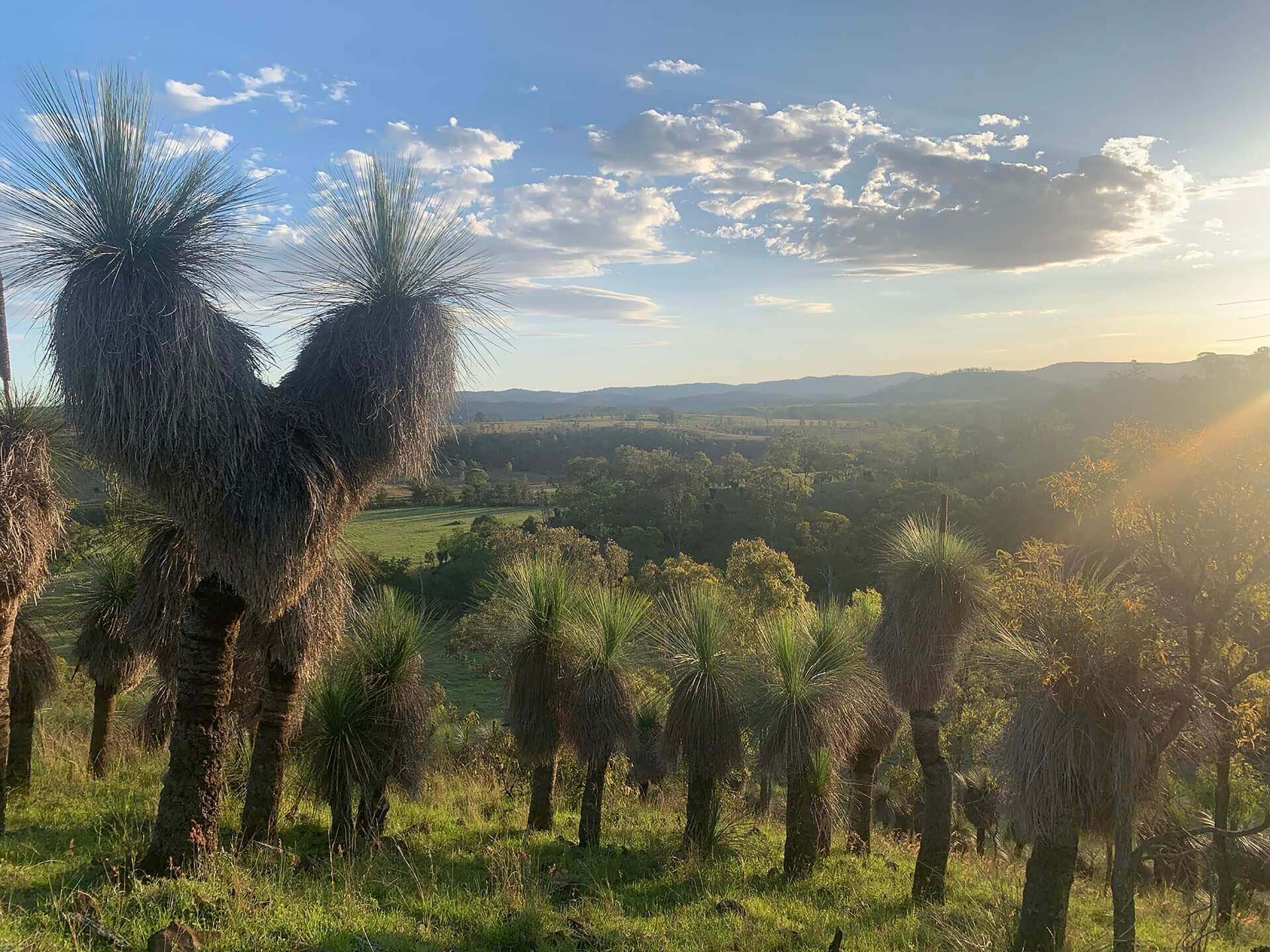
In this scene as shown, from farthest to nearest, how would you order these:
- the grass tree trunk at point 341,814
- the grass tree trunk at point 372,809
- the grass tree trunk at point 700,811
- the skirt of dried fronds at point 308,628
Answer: the grass tree trunk at point 700,811 → the grass tree trunk at point 372,809 → the grass tree trunk at point 341,814 → the skirt of dried fronds at point 308,628

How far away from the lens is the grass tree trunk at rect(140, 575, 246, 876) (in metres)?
6.31

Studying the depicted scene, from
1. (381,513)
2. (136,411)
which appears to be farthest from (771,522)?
(136,411)

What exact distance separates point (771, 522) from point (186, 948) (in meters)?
47.9

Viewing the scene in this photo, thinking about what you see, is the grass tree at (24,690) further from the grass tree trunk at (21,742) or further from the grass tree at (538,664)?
the grass tree at (538,664)

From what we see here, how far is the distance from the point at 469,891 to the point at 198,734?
9.92 ft

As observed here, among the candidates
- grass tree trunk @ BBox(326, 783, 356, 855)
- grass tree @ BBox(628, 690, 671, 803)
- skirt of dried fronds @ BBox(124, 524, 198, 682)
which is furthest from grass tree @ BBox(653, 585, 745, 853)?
skirt of dried fronds @ BBox(124, 524, 198, 682)

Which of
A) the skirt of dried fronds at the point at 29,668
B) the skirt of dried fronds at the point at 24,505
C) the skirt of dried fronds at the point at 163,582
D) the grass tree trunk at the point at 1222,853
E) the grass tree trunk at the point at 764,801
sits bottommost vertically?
the grass tree trunk at the point at 764,801

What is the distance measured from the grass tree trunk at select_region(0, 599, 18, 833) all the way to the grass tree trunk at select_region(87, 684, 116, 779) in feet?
12.1

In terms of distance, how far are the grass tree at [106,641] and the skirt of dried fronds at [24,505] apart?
342 centimetres

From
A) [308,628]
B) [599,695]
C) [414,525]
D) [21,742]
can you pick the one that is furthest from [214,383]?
[414,525]

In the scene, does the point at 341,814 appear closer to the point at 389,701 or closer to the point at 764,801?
the point at 389,701

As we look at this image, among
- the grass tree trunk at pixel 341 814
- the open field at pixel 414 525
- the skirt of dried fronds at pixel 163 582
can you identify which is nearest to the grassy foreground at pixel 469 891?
the grass tree trunk at pixel 341 814

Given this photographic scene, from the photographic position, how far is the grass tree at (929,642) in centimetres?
950

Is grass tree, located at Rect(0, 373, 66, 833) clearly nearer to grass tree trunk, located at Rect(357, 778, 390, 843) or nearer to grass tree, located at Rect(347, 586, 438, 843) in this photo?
grass tree, located at Rect(347, 586, 438, 843)
